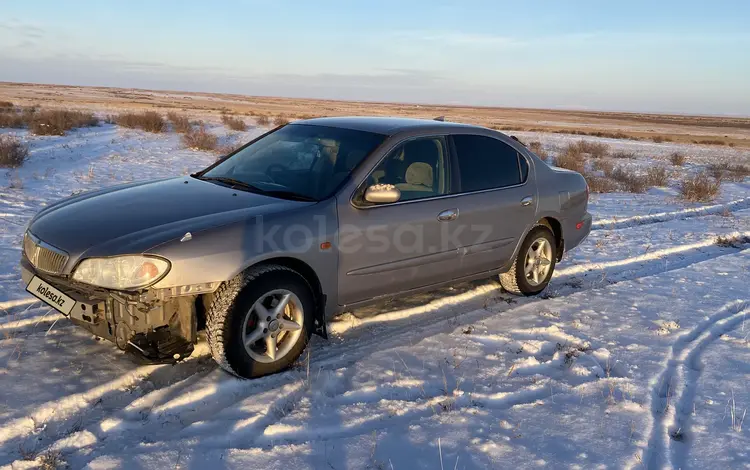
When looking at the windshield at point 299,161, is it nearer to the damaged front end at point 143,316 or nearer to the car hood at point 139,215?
the car hood at point 139,215

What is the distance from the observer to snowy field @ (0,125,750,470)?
3.04m

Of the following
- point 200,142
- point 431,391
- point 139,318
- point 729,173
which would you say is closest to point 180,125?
point 200,142

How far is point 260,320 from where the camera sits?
379cm

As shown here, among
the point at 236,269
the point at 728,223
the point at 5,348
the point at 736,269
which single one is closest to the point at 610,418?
the point at 236,269

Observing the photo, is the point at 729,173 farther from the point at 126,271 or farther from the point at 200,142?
the point at 126,271

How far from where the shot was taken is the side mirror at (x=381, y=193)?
4164mm

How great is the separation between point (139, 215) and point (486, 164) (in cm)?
298

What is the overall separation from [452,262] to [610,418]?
1.84 metres

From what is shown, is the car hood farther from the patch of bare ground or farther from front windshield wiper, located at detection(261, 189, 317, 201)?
the patch of bare ground

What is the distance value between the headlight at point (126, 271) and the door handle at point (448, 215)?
7.29 feet

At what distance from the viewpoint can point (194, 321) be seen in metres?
3.57

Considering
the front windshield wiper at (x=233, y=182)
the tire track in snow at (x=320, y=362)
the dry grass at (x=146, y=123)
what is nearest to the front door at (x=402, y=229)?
the tire track in snow at (x=320, y=362)

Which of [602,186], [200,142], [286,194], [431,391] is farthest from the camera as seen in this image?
[200,142]

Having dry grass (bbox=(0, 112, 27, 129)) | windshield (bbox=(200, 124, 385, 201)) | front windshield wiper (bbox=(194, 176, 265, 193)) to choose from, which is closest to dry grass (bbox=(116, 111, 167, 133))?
dry grass (bbox=(0, 112, 27, 129))
